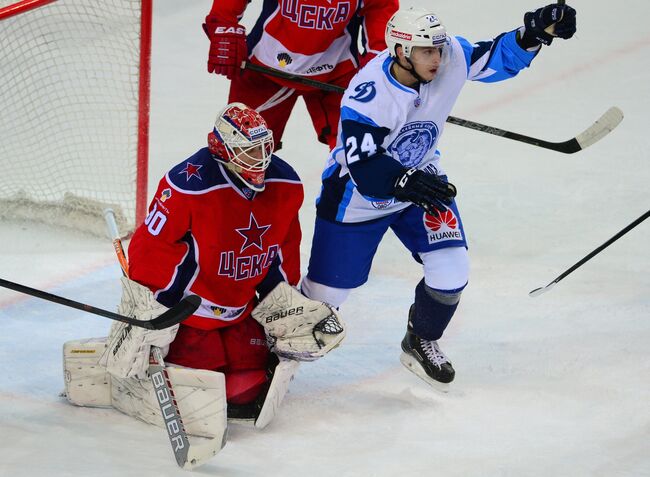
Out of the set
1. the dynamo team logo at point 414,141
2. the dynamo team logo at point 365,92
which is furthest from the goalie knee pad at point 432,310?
the dynamo team logo at point 365,92

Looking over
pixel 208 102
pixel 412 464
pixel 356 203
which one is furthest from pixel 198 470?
pixel 208 102

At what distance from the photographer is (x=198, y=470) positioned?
270 centimetres

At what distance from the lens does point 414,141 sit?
121 inches

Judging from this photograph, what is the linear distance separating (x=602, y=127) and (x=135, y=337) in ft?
5.13

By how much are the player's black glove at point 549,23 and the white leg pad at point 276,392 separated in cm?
109

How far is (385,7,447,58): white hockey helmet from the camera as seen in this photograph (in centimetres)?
290

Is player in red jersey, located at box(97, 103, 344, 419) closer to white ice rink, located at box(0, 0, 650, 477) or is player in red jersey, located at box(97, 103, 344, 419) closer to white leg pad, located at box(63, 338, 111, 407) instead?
white leg pad, located at box(63, 338, 111, 407)

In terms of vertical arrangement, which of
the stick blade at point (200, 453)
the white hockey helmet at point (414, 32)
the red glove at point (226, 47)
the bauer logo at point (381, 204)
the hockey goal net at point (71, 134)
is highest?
the white hockey helmet at point (414, 32)

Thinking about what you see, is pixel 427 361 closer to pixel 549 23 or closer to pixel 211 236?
pixel 211 236

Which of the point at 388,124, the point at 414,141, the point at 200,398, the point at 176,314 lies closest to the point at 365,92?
the point at 388,124

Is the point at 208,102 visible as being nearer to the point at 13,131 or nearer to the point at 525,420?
the point at 13,131

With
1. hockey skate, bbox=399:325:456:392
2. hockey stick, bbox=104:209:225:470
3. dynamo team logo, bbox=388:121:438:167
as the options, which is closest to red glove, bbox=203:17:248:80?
dynamo team logo, bbox=388:121:438:167

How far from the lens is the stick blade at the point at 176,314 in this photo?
262 centimetres

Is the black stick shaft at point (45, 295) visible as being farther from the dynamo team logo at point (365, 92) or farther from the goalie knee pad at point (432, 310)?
the goalie knee pad at point (432, 310)
